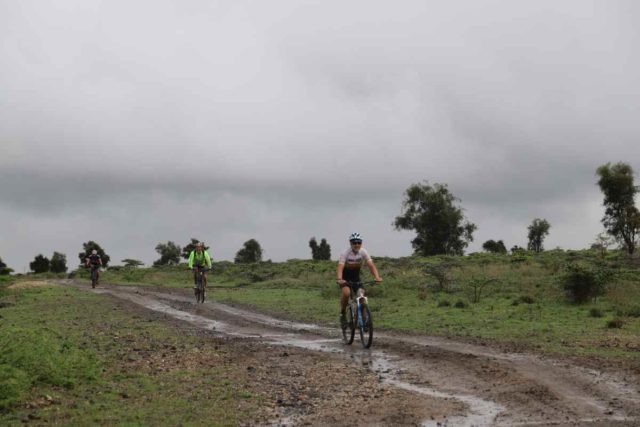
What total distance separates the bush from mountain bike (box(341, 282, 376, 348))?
14010mm

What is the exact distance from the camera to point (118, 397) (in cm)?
1091

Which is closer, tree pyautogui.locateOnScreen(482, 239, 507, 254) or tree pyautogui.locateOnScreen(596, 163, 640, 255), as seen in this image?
tree pyautogui.locateOnScreen(596, 163, 640, 255)

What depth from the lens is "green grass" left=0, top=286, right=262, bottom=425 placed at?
9.77 meters

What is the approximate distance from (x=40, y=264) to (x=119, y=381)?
339ft

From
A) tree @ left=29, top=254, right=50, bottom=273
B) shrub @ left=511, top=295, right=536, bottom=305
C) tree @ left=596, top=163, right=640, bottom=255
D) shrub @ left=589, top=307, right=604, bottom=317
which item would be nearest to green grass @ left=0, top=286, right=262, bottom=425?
shrub @ left=589, top=307, right=604, bottom=317

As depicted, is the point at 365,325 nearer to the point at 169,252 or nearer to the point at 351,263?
the point at 351,263

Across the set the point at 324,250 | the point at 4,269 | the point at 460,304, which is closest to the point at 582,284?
the point at 460,304

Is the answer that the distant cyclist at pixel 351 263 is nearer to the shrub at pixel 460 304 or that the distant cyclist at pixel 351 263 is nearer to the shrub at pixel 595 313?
the shrub at pixel 595 313

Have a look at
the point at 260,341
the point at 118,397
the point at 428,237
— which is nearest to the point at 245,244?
the point at 428,237

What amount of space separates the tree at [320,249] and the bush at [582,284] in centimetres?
8416

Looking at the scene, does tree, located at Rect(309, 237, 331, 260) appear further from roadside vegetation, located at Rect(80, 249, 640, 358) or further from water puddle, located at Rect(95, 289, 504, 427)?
water puddle, located at Rect(95, 289, 504, 427)

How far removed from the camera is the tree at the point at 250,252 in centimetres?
10281

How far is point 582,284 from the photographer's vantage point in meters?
27.9

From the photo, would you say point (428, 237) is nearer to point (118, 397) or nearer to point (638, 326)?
point (638, 326)
